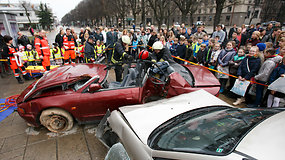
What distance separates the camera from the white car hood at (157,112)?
1.88 metres

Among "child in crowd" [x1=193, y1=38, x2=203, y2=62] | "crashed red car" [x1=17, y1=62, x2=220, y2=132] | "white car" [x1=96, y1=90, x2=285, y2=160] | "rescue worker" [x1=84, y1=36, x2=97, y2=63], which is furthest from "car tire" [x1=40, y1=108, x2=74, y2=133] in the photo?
"child in crowd" [x1=193, y1=38, x2=203, y2=62]

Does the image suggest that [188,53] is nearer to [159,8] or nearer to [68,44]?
[68,44]

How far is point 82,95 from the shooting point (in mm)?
2979

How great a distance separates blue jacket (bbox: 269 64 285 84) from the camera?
3.39 meters

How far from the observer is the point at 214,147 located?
1352mm

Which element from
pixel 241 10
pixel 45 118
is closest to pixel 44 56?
pixel 45 118

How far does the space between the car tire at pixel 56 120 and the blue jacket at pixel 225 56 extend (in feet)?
15.9

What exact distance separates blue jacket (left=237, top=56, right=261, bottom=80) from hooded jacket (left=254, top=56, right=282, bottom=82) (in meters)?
0.14

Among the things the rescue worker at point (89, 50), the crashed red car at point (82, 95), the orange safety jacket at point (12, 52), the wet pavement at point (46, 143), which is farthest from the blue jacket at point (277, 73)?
the orange safety jacket at point (12, 52)

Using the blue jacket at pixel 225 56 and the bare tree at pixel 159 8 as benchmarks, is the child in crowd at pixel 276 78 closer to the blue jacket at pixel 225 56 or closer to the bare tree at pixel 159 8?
the blue jacket at pixel 225 56

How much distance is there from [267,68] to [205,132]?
338 cm

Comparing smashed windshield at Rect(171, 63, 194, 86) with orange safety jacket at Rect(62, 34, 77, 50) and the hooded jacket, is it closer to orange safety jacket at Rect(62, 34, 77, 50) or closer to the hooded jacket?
the hooded jacket

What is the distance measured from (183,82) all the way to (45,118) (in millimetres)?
3067

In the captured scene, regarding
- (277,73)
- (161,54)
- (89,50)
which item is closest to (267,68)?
(277,73)
